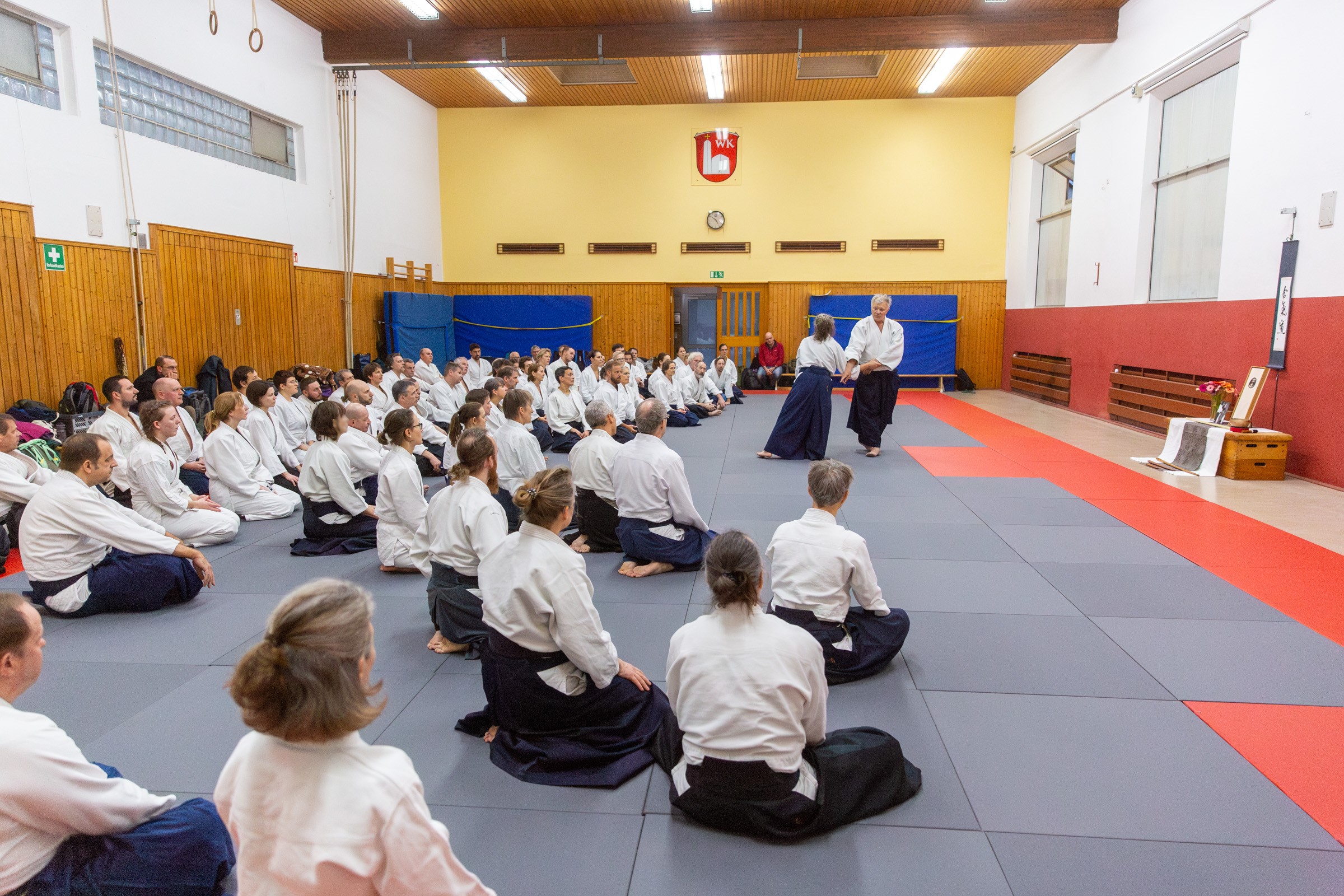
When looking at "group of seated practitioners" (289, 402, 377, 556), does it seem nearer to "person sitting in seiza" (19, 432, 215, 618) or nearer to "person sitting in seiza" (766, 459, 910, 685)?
"person sitting in seiza" (19, 432, 215, 618)

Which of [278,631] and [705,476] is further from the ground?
[278,631]

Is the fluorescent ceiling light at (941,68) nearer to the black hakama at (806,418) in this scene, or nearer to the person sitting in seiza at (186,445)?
the black hakama at (806,418)

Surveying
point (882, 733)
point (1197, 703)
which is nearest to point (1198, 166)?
point (1197, 703)

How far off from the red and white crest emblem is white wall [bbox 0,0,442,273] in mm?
6051

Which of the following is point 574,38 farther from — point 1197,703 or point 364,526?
point 1197,703

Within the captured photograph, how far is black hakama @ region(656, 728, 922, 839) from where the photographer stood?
2.56m

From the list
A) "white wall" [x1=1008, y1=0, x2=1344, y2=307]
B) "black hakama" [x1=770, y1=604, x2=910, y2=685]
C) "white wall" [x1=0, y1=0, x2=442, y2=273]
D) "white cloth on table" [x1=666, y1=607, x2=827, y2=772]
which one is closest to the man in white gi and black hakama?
"white wall" [x1=1008, y1=0, x2=1344, y2=307]

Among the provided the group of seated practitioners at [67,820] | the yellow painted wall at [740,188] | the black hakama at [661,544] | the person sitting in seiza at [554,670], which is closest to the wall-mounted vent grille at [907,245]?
the yellow painted wall at [740,188]

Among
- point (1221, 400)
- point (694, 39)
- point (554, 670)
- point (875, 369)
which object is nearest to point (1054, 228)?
point (694, 39)

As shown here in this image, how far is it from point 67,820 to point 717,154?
58.5ft

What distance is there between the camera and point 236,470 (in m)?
6.70

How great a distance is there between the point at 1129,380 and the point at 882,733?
10987mm

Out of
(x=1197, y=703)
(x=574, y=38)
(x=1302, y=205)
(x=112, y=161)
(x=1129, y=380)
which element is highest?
(x=574, y=38)

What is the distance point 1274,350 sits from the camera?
8.60m
